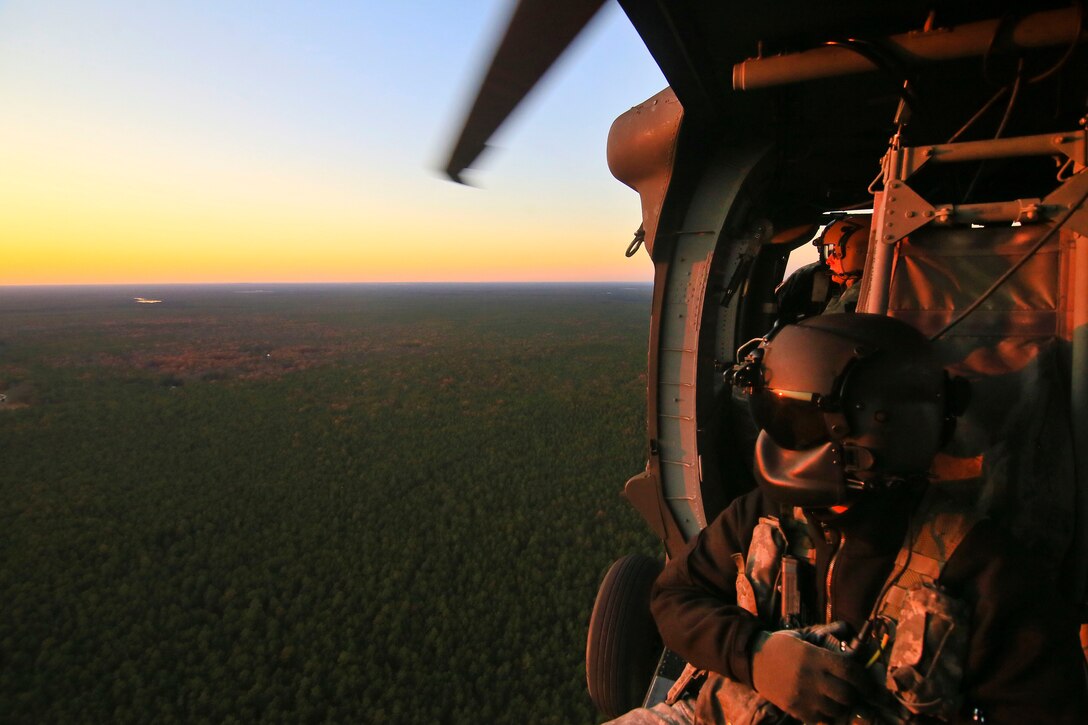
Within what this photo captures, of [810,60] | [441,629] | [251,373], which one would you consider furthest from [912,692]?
[251,373]

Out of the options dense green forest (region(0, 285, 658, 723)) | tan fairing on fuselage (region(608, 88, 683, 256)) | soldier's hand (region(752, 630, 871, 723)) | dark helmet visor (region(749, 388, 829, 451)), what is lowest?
dense green forest (region(0, 285, 658, 723))

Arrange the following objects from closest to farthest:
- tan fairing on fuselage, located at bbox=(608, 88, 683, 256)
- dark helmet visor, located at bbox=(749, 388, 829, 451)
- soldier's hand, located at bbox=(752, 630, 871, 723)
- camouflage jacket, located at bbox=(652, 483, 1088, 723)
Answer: camouflage jacket, located at bbox=(652, 483, 1088, 723) < soldier's hand, located at bbox=(752, 630, 871, 723) < dark helmet visor, located at bbox=(749, 388, 829, 451) < tan fairing on fuselage, located at bbox=(608, 88, 683, 256)

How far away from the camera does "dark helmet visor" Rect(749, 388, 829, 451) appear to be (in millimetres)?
1798

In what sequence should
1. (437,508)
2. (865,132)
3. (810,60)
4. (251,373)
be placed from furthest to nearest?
(251,373) → (437,508) → (865,132) → (810,60)

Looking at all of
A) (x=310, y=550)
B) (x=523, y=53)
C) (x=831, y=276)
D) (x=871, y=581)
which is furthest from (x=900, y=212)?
(x=310, y=550)

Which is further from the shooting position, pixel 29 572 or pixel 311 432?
pixel 311 432

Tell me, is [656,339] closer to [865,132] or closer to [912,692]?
[865,132]

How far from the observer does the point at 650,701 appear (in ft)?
10.1

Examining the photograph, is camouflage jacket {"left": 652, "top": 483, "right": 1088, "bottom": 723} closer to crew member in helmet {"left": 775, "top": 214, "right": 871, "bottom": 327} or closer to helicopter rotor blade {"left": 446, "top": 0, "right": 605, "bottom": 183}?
helicopter rotor blade {"left": 446, "top": 0, "right": 605, "bottom": 183}

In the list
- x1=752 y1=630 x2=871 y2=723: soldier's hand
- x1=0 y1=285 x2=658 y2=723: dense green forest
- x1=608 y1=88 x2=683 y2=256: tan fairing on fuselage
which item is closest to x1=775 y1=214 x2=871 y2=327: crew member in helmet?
x1=608 y1=88 x2=683 y2=256: tan fairing on fuselage

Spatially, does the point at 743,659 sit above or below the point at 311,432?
above

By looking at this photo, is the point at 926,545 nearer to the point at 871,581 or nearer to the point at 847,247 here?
the point at 871,581

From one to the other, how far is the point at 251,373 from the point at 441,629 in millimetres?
25186

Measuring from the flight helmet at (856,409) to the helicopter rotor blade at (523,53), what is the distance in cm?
112
